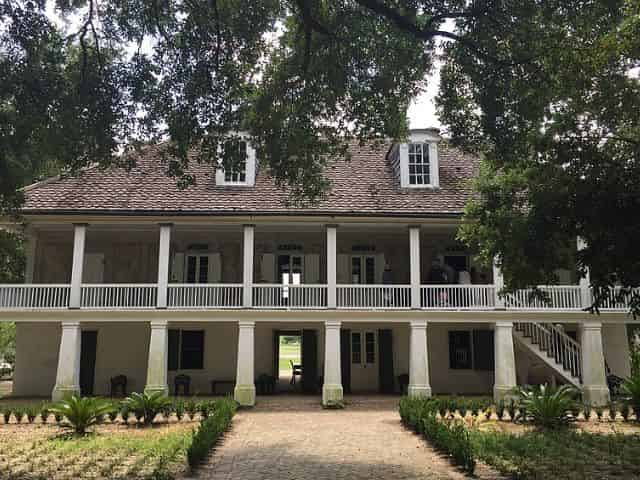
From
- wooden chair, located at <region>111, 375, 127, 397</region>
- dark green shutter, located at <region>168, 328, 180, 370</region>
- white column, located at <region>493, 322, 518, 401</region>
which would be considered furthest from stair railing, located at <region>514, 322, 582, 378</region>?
wooden chair, located at <region>111, 375, 127, 397</region>

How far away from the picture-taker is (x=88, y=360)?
2186cm

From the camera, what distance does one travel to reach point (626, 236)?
9.09m

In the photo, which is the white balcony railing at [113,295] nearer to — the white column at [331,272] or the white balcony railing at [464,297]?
the white column at [331,272]

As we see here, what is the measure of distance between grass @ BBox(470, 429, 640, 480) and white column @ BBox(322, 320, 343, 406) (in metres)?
6.24

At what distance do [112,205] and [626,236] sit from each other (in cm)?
1526

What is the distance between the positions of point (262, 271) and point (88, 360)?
704cm

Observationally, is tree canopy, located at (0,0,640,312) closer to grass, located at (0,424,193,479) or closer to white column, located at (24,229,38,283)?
grass, located at (0,424,193,479)

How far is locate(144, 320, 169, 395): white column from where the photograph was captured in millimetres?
18594

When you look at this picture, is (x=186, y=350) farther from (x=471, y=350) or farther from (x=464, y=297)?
(x=471, y=350)

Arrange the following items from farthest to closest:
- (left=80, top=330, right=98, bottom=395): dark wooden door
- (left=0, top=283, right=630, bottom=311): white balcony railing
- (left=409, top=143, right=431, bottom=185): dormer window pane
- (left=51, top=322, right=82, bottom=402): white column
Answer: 1. (left=80, top=330, right=98, bottom=395): dark wooden door
2. (left=409, top=143, right=431, bottom=185): dormer window pane
3. (left=0, top=283, right=630, bottom=311): white balcony railing
4. (left=51, top=322, right=82, bottom=402): white column

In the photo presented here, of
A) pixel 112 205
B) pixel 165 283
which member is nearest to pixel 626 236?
pixel 165 283

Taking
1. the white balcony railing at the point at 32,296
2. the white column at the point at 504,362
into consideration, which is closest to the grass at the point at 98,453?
the white balcony railing at the point at 32,296

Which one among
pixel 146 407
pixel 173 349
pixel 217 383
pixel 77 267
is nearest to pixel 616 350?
pixel 217 383

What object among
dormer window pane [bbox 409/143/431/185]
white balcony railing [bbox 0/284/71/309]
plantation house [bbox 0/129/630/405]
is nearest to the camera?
white balcony railing [bbox 0/284/71/309]
